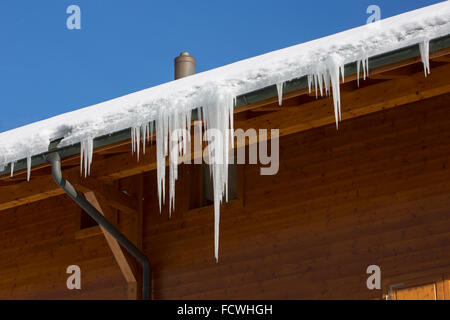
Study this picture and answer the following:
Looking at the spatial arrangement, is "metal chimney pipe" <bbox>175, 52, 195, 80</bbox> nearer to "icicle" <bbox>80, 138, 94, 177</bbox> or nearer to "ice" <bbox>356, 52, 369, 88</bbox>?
"icicle" <bbox>80, 138, 94, 177</bbox>

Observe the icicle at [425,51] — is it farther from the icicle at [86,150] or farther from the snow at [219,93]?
the icicle at [86,150]

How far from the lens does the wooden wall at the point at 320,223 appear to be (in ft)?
27.5

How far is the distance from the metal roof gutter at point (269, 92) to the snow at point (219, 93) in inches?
1.9

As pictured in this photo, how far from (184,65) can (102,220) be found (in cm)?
348

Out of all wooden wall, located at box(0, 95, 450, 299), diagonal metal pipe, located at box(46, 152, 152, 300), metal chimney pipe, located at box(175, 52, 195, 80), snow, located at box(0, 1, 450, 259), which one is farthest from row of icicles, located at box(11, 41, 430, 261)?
metal chimney pipe, located at box(175, 52, 195, 80)

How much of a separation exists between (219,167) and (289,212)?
1338 mm

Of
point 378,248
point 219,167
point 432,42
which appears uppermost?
point 432,42

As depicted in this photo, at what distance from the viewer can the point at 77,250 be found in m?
10.2

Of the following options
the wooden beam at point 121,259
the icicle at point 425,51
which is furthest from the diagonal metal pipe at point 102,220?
the icicle at point 425,51

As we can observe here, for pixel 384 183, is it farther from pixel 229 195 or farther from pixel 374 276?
pixel 229 195

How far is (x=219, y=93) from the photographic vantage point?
7594mm

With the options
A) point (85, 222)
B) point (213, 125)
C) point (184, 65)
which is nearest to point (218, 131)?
point (213, 125)

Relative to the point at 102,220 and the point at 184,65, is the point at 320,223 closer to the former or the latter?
the point at 102,220
